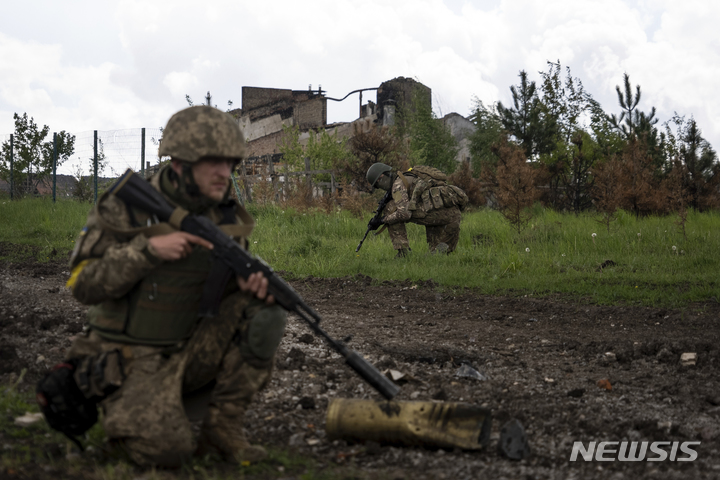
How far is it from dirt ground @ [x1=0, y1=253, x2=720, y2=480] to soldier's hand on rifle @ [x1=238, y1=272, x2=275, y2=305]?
2.34 feet

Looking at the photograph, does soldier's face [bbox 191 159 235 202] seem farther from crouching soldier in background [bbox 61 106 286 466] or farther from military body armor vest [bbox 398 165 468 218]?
military body armor vest [bbox 398 165 468 218]

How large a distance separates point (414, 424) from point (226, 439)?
786 mm

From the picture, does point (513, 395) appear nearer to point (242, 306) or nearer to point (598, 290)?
point (242, 306)

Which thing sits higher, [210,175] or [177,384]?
[210,175]

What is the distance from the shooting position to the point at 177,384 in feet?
7.97

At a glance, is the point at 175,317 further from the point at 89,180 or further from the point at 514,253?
the point at 89,180

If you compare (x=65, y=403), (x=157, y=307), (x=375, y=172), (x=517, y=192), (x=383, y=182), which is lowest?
(x=65, y=403)

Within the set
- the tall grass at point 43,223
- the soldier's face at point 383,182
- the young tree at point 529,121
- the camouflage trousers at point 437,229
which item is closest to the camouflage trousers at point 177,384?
the camouflage trousers at point 437,229

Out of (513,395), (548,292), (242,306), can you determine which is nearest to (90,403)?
(242,306)

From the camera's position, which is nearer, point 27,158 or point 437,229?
point 437,229

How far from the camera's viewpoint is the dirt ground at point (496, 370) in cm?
263

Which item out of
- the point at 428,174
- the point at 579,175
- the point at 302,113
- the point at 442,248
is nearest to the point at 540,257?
the point at 442,248

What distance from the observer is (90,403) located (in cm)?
243

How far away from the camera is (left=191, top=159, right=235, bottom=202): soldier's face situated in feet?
8.28
